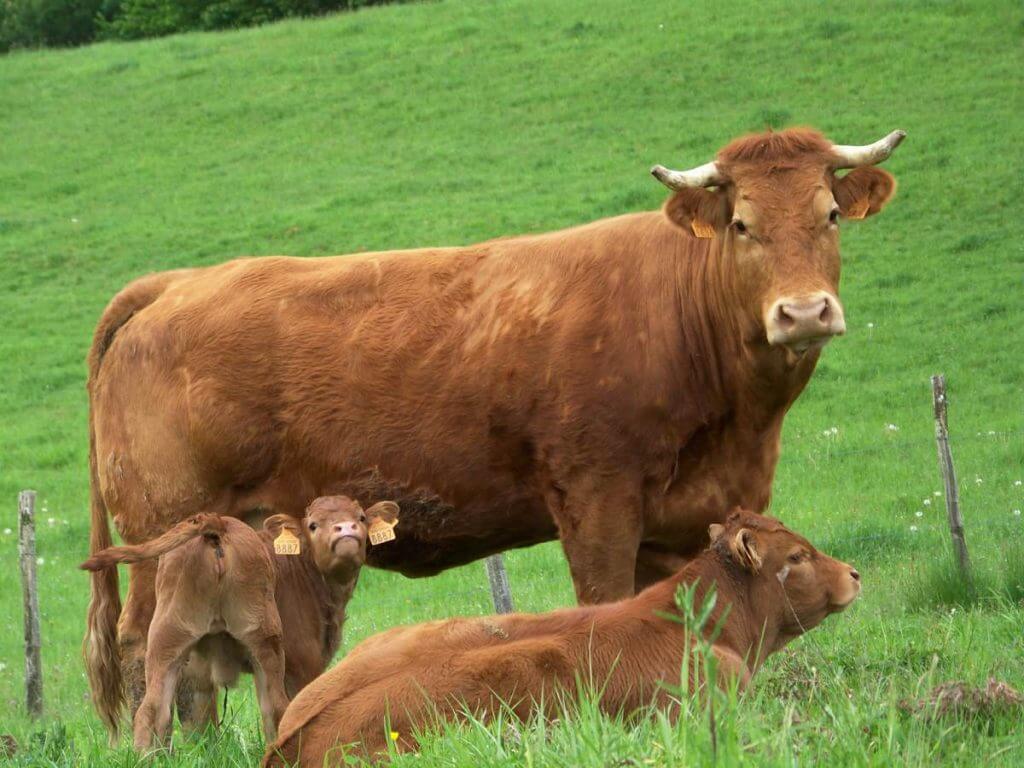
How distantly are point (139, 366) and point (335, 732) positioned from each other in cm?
327

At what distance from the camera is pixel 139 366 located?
8.16 meters

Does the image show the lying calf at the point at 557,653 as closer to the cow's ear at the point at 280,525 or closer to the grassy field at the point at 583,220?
the grassy field at the point at 583,220

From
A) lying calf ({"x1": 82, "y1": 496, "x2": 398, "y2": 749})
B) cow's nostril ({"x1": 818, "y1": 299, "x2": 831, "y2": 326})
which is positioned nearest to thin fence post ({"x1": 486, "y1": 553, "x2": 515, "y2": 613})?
lying calf ({"x1": 82, "y1": 496, "x2": 398, "y2": 749})

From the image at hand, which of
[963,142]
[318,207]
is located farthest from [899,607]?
[318,207]

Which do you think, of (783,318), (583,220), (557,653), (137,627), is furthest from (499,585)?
(583,220)

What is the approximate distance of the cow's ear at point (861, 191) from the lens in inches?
289

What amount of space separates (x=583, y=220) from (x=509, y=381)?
16.7 metres

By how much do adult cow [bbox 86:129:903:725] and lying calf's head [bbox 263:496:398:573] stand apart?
1.36 feet

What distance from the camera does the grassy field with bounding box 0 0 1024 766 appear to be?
6.65 meters

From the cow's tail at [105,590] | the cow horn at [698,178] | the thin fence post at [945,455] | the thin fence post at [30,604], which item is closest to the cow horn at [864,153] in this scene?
the cow horn at [698,178]

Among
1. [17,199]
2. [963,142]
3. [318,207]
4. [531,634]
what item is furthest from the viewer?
[17,199]

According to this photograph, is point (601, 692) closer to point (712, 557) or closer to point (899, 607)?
point (712, 557)

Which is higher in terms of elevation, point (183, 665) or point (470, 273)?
point (470, 273)

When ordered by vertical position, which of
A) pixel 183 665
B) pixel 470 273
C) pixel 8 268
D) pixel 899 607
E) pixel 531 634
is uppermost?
pixel 470 273
